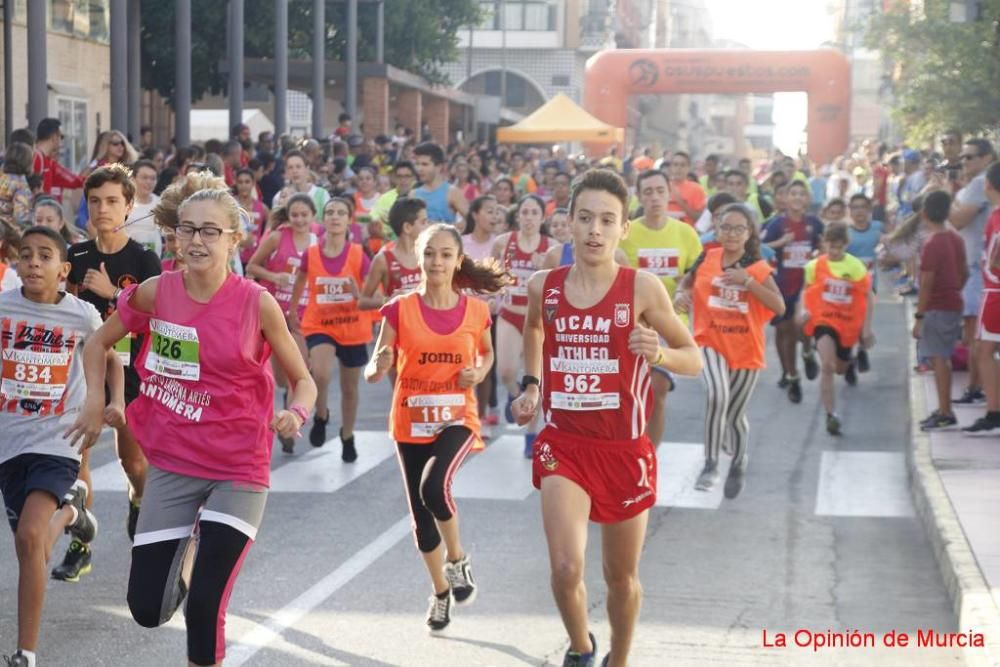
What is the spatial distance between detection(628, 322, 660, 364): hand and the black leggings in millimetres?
1720

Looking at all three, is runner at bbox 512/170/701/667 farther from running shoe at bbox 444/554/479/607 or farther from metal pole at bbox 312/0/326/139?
metal pole at bbox 312/0/326/139

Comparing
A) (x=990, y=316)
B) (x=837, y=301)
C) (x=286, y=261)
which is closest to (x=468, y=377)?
(x=286, y=261)

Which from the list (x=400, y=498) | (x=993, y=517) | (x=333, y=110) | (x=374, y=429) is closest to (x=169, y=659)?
(x=400, y=498)

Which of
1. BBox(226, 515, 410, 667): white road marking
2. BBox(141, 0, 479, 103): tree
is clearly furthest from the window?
BBox(226, 515, 410, 667): white road marking

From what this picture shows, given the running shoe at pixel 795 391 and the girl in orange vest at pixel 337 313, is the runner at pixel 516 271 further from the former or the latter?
the running shoe at pixel 795 391

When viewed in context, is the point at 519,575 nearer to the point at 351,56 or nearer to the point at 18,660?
the point at 18,660

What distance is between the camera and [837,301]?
1427cm

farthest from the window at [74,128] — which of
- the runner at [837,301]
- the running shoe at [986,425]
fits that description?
the running shoe at [986,425]

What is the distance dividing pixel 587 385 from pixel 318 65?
25.6m

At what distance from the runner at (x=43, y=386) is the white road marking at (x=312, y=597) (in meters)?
0.83

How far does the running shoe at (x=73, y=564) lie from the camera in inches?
312

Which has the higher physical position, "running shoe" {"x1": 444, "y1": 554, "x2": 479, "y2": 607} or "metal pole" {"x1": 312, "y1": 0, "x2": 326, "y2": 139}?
"metal pole" {"x1": 312, "y1": 0, "x2": 326, "y2": 139}

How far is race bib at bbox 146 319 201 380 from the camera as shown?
5.63 metres

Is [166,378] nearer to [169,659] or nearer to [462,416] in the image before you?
[169,659]
